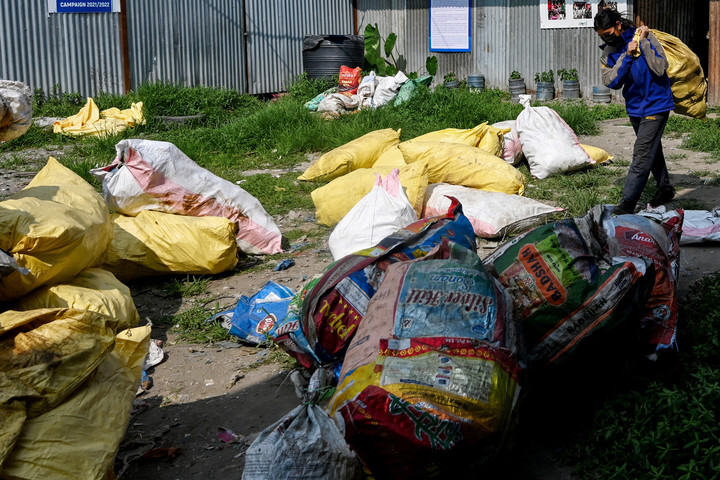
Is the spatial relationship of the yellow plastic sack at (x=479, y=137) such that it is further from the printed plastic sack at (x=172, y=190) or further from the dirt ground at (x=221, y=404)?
the printed plastic sack at (x=172, y=190)

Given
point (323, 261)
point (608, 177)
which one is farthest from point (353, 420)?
point (608, 177)

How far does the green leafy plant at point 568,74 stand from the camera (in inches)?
436

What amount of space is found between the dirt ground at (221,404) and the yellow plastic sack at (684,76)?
55.5 inches

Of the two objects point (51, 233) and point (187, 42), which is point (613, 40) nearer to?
point (51, 233)

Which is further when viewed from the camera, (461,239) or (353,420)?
(461,239)

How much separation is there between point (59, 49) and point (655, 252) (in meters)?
8.64

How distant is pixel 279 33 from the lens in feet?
40.5

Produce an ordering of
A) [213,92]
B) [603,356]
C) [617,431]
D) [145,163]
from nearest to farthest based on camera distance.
A: [617,431] < [603,356] < [145,163] < [213,92]

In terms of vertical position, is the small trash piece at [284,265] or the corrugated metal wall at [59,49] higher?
the corrugated metal wall at [59,49]

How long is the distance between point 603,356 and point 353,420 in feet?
3.54

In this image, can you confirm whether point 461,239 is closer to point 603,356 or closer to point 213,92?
point 603,356

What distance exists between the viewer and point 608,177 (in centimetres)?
634

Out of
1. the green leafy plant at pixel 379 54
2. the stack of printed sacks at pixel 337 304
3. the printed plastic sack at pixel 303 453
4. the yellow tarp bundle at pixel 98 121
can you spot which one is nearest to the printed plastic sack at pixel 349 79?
the green leafy plant at pixel 379 54

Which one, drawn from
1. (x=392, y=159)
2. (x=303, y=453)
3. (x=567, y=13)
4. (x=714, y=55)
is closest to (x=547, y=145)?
(x=392, y=159)
